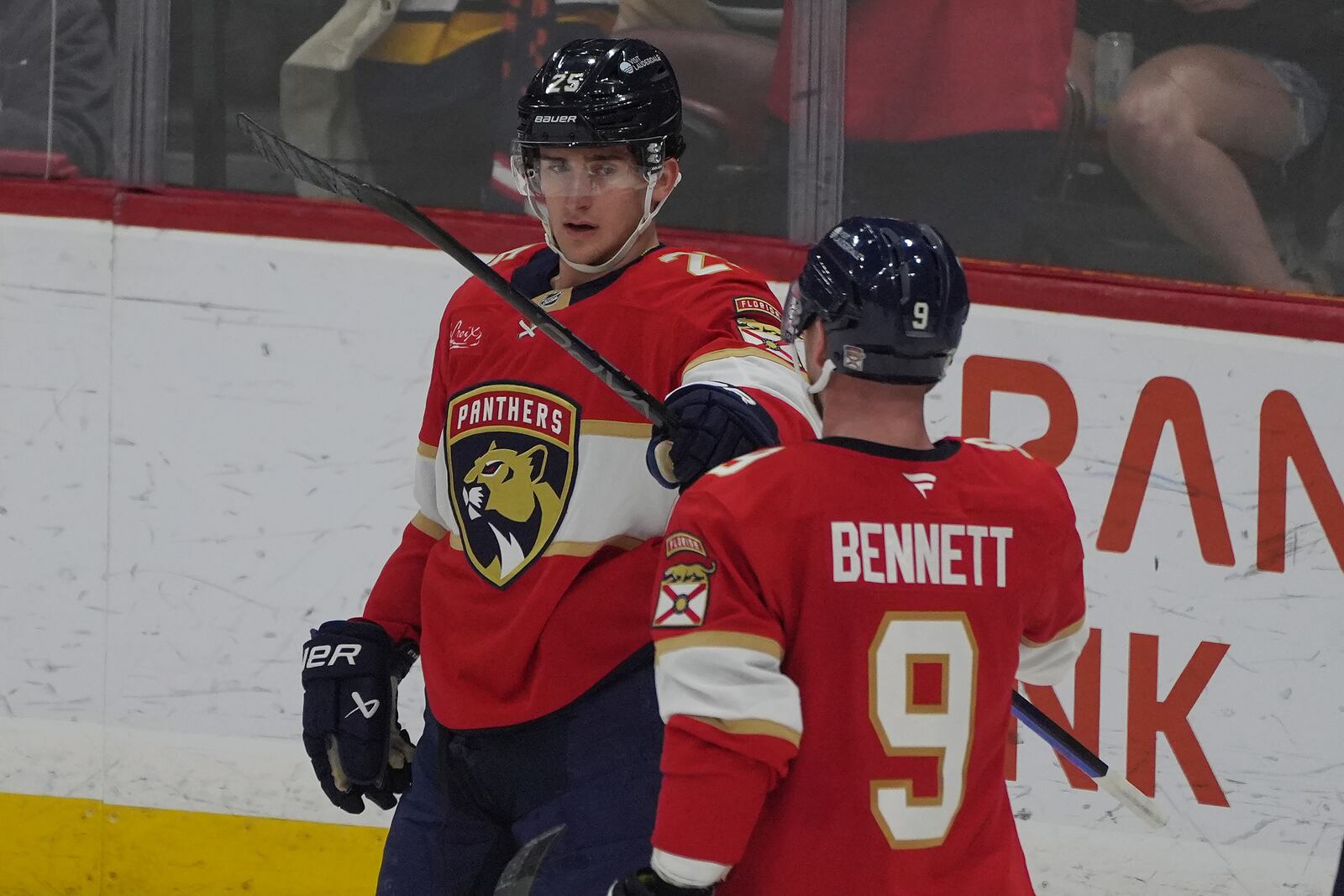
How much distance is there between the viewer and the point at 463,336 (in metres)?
1.77

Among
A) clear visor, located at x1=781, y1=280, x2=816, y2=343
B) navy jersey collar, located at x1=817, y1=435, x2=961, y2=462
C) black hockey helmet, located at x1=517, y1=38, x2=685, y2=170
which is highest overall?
black hockey helmet, located at x1=517, y1=38, x2=685, y2=170

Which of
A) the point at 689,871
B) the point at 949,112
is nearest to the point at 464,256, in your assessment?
the point at 689,871

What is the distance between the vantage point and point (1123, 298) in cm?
260

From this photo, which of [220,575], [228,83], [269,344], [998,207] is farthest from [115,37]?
[998,207]

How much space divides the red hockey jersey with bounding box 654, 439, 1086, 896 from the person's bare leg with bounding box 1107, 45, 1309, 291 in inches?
56.1

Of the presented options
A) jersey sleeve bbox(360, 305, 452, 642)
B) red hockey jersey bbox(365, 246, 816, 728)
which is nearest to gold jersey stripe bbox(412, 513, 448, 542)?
jersey sleeve bbox(360, 305, 452, 642)

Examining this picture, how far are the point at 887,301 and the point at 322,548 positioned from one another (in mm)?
1569

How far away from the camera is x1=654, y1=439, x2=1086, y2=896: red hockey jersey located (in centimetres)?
129

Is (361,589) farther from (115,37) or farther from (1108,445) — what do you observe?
(1108,445)

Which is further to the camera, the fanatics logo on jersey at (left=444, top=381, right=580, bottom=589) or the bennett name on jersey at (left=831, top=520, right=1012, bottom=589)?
the fanatics logo on jersey at (left=444, top=381, right=580, bottom=589)

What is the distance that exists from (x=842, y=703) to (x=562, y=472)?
0.47 metres

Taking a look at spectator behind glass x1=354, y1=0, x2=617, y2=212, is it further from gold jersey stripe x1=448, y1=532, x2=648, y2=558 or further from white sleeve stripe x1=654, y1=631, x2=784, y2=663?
white sleeve stripe x1=654, y1=631, x2=784, y2=663

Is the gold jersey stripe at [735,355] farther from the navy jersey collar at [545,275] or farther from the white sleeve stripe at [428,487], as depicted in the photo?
the white sleeve stripe at [428,487]

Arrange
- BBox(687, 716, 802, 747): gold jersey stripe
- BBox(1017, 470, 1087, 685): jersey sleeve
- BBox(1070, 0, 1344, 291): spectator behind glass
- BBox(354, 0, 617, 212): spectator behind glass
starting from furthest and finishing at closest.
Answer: BBox(354, 0, 617, 212): spectator behind glass → BBox(1070, 0, 1344, 291): spectator behind glass → BBox(1017, 470, 1087, 685): jersey sleeve → BBox(687, 716, 802, 747): gold jersey stripe
